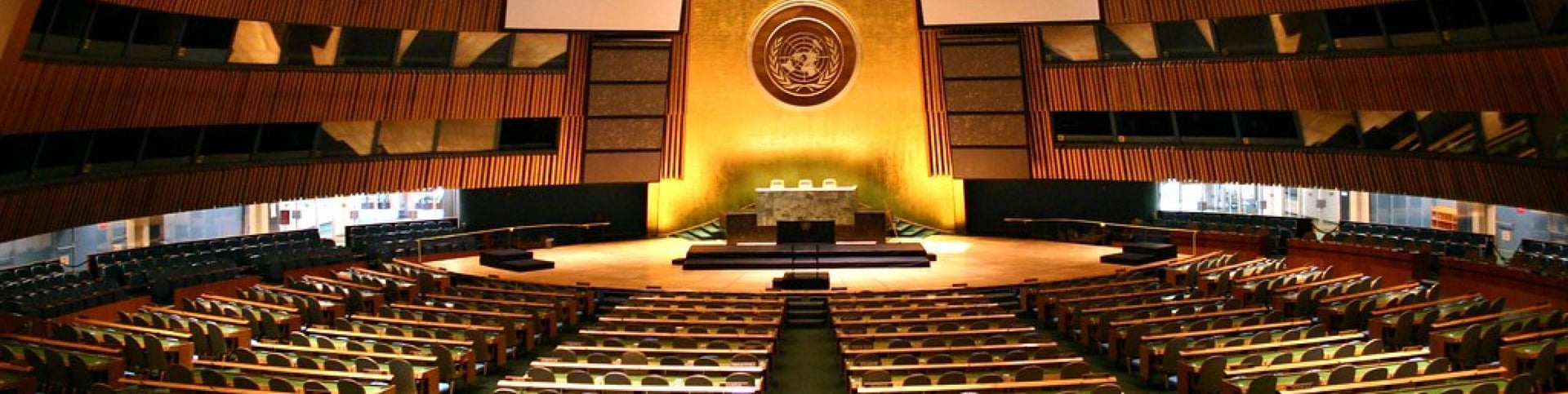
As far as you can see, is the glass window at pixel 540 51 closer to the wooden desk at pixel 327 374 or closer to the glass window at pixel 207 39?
the glass window at pixel 207 39

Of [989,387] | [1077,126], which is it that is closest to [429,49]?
[1077,126]

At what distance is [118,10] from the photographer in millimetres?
21500

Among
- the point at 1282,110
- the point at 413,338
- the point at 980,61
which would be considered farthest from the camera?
the point at 980,61

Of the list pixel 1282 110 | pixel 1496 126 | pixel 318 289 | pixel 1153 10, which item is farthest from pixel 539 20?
pixel 1496 126

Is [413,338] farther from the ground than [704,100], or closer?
closer

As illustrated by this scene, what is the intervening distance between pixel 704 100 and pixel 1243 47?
11.3m

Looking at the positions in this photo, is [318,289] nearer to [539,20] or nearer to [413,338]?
[413,338]

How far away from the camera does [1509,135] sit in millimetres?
21359

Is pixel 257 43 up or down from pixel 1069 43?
down

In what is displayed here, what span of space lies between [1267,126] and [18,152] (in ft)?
67.2

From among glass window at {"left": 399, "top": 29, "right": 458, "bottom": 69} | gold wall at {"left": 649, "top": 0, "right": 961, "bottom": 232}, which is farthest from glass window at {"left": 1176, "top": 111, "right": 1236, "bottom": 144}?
glass window at {"left": 399, "top": 29, "right": 458, "bottom": 69}

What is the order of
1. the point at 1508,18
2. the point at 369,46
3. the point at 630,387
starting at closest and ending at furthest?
the point at 630,387
the point at 1508,18
the point at 369,46

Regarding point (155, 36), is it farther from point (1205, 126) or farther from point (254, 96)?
point (1205, 126)

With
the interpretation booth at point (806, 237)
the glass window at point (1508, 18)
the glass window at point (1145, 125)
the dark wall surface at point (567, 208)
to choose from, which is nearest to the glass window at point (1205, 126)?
the glass window at point (1145, 125)
